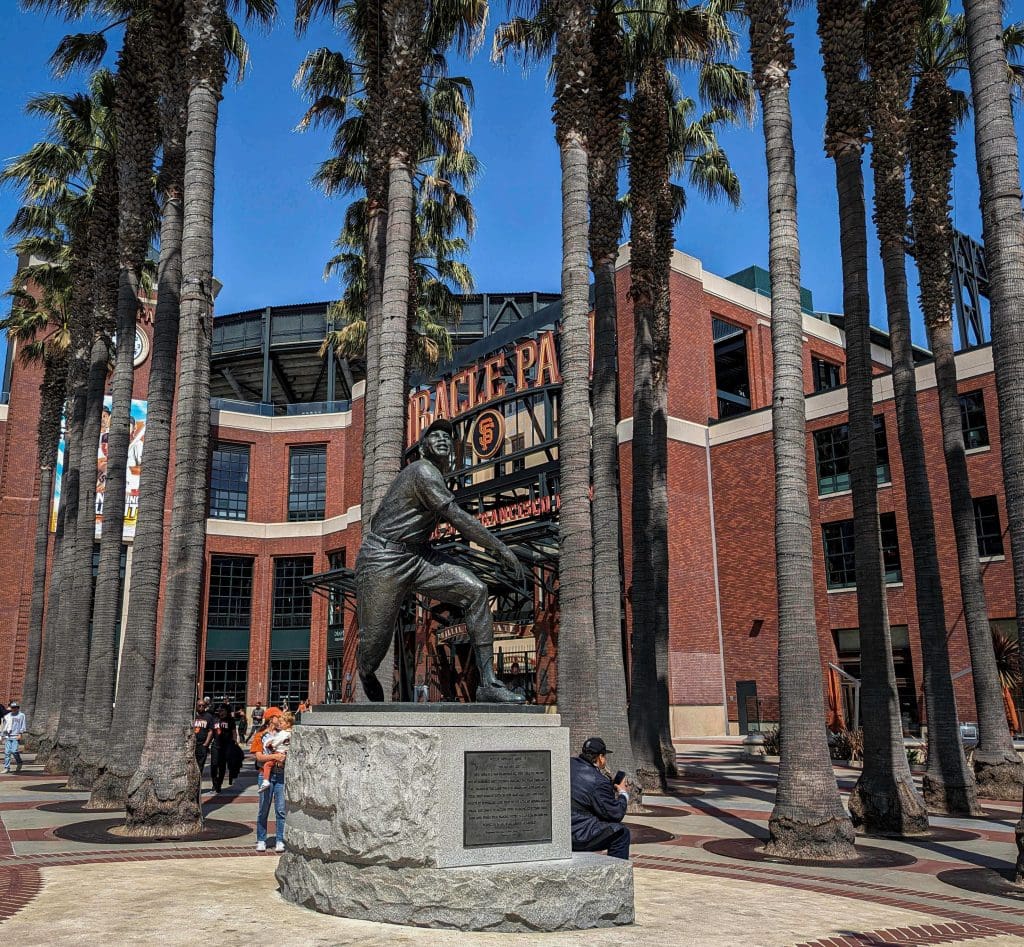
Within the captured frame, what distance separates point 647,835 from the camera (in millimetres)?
13125

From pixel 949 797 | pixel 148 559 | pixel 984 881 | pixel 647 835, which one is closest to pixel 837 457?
pixel 949 797

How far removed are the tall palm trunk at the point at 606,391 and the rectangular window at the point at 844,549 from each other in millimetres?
20730

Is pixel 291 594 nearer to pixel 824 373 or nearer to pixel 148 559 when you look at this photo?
pixel 824 373

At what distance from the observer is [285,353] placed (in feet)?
195

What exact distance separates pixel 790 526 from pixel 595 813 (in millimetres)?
5216

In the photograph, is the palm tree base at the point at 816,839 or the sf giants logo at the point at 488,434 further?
the sf giants logo at the point at 488,434

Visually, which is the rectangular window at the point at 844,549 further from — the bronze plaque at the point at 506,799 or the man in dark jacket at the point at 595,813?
the bronze plaque at the point at 506,799

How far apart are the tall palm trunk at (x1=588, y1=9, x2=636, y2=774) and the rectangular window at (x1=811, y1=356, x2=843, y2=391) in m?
28.5

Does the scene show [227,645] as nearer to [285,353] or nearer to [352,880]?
[285,353]

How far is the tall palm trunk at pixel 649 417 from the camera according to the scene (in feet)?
60.8

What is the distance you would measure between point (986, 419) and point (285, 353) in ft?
134

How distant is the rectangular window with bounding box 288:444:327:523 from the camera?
175 feet

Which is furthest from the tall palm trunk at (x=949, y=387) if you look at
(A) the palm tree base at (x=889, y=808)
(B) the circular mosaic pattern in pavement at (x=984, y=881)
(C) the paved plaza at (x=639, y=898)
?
(B) the circular mosaic pattern in pavement at (x=984, y=881)

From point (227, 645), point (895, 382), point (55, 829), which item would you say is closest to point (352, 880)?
point (55, 829)
